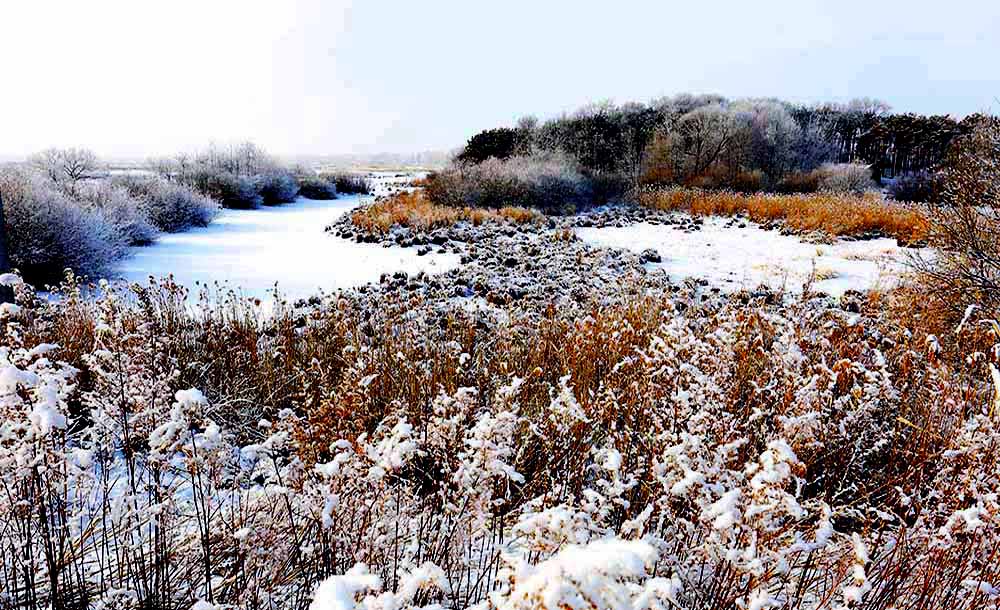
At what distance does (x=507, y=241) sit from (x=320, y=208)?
1207cm

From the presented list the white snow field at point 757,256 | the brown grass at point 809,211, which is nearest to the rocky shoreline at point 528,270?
the white snow field at point 757,256

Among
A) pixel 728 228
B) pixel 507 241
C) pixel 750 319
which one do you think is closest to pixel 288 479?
pixel 750 319

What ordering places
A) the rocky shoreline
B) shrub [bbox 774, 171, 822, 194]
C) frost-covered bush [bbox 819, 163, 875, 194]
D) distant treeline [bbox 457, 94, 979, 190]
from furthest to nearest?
distant treeline [bbox 457, 94, 979, 190] → shrub [bbox 774, 171, 822, 194] → frost-covered bush [bbox 819, 163, 875, 194] → the rocky shoreline

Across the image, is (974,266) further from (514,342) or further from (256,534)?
(256,534)

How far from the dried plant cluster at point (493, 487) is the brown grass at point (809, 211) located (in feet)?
32.2

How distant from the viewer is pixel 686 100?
36.1 meters

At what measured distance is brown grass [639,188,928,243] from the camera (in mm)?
13727

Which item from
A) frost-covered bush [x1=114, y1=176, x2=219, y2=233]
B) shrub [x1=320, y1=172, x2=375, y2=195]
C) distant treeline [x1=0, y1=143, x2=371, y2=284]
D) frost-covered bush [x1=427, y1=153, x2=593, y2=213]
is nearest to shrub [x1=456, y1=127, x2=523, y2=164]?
shrub [x1=320, y1=172, x2=375, y2=195]

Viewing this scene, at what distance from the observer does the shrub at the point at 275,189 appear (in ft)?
78.8

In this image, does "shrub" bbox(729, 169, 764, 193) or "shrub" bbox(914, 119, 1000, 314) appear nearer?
"shrub" bbox(914, 119, 1000, 314)

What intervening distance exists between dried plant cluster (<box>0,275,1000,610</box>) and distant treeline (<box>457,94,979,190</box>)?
20.3 metres

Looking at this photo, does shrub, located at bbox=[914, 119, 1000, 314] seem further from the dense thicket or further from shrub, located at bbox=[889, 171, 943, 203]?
shrub, located at bbox=[889, 171, 943, 203]

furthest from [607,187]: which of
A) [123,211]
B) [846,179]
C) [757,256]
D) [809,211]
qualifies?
[123,211]

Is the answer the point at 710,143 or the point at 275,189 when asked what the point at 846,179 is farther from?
the point at 275,189
